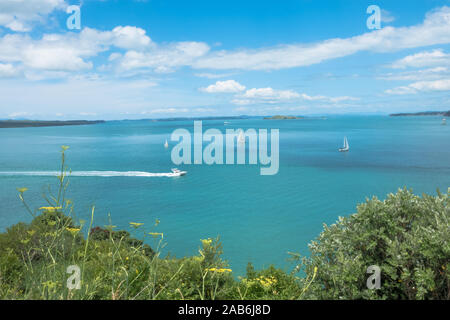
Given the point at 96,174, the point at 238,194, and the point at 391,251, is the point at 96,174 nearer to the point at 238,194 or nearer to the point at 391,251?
the point at 238,194

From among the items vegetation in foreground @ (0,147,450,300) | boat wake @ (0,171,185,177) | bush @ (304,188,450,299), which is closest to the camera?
vegetation in foreground @ (0,147,450,300)

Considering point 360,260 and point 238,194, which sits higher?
point 360,260

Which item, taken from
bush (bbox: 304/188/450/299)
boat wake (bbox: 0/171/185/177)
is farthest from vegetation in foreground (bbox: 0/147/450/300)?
boat wake (bbox: 0/171/185/177)

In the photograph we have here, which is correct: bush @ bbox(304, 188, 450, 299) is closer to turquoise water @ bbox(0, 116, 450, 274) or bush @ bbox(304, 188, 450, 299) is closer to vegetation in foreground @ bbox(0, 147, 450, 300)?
vegetation in foreground @ bbox(0, 147, 450, 300)

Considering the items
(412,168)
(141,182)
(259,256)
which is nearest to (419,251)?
(259,256)

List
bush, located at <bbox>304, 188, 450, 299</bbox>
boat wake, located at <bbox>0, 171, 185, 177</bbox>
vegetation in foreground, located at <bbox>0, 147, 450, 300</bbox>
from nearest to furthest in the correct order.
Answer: vegetation in foreground, located at <bbox>0, 147, 450, 300</bbox>
bush, located at <bbox>304, 188, 450, 299</bbox>
boat wake, located at <bbox>0, 171, 185, 177</bbox>

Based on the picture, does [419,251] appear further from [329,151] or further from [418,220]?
[329,151]

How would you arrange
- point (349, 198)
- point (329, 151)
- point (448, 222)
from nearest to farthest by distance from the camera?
point (448, 222) → point (349, 198) → point (329, 151)

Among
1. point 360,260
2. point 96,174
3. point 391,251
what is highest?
point 391,251

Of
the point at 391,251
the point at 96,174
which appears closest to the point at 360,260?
the point at 391,251

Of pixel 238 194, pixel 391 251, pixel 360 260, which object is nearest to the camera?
pixel 391 251

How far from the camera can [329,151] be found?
223 feet
